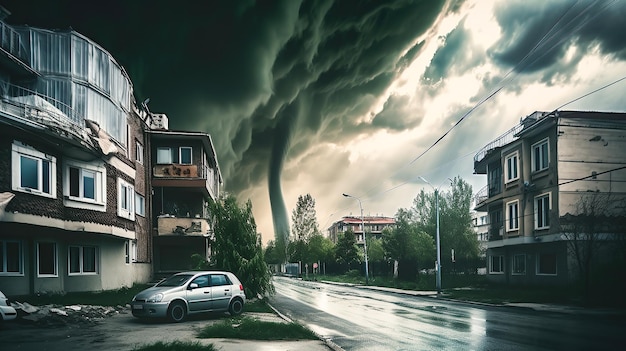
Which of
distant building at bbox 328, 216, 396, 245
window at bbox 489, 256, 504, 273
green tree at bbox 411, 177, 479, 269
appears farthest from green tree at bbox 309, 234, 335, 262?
distant building at bbox 328, 216, 396, 245

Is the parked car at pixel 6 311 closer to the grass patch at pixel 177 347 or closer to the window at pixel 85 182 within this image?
the grass patch at pixel 177 347

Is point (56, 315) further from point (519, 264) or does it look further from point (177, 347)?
point (519, 264)

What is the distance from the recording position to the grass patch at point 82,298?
18.4m

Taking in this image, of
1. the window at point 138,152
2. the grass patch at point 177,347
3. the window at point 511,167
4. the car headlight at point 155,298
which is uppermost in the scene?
the window at point 138,152

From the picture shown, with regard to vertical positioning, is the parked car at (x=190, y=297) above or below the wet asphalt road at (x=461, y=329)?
above

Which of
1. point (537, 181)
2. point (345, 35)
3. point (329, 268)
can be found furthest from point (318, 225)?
point (345, 35)

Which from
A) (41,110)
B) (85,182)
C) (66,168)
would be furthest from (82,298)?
(41,110)

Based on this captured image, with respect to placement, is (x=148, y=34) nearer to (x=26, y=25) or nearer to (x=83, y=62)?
(x=83, y=62)

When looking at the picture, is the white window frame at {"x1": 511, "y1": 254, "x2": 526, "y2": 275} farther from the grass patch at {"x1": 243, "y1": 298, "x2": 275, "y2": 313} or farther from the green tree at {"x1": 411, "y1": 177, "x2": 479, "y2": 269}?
the grass patch at {"x1": 243, "y1": 298, "x2": 275, "y2": 313}

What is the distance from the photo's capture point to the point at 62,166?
20.8 meters

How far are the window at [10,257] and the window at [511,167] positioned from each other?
30482 mm

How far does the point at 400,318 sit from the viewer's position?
56.1 ft

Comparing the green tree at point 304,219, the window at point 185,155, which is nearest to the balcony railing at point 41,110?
the window at point 185,155

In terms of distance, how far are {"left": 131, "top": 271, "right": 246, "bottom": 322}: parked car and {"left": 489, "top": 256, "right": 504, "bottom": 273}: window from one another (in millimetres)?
27521
